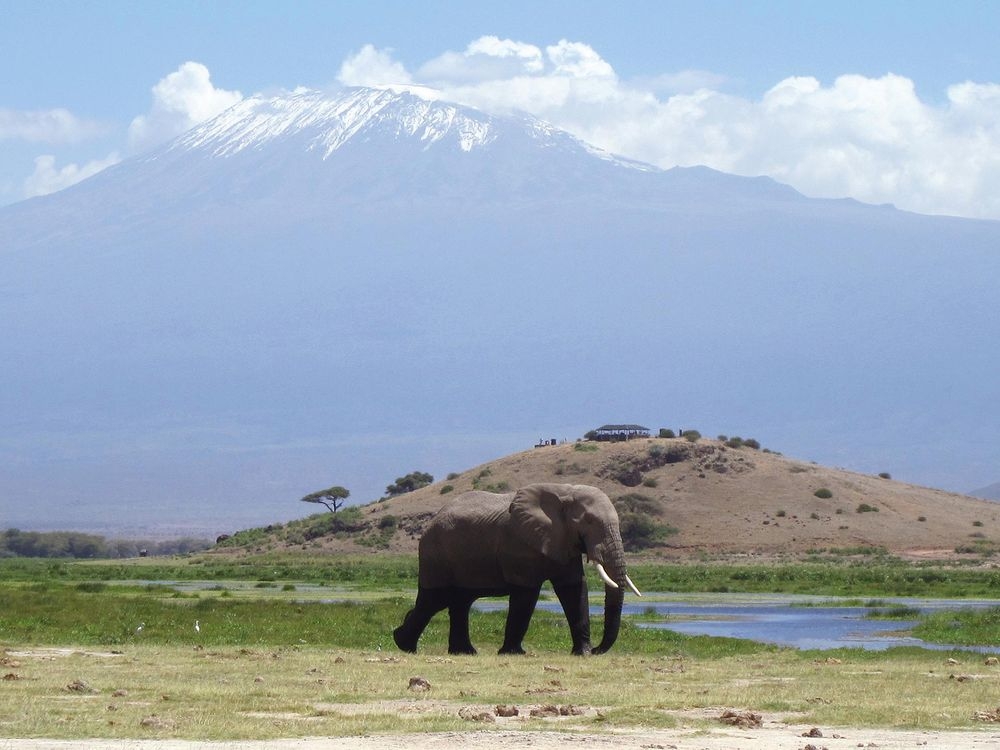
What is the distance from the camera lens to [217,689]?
22422mm

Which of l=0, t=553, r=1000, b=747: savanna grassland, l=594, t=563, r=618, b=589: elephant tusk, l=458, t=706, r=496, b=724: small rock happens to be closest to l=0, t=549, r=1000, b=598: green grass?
l=0, t=553, r=1000, b=747: savanna grassland

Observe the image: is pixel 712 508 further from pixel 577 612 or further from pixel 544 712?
pixel 544 712

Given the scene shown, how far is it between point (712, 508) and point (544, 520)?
79848mm

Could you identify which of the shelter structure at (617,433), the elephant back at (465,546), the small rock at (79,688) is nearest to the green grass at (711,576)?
the shelter structure at (617,433)

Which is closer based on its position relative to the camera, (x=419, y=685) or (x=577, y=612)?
(x=419, y=685)

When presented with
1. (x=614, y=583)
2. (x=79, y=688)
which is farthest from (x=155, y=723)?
(x=614, y=583)

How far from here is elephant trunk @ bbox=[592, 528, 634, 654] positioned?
1151 inches

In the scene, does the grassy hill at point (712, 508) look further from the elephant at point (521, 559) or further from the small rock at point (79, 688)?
the small rock at point (79, 688)

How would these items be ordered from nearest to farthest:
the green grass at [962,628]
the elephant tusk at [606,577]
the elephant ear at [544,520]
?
the elephant tusk at [606,577] → the elephant ear at [544,520] → the green grass at [962,628]

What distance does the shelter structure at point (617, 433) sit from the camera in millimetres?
127125

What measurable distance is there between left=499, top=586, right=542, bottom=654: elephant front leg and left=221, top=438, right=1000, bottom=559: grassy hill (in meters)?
66.2

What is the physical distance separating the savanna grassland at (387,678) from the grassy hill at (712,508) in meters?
60.7

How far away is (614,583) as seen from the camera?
2920 cm

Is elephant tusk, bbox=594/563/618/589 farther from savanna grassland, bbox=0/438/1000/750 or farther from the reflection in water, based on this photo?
the reflection in water
